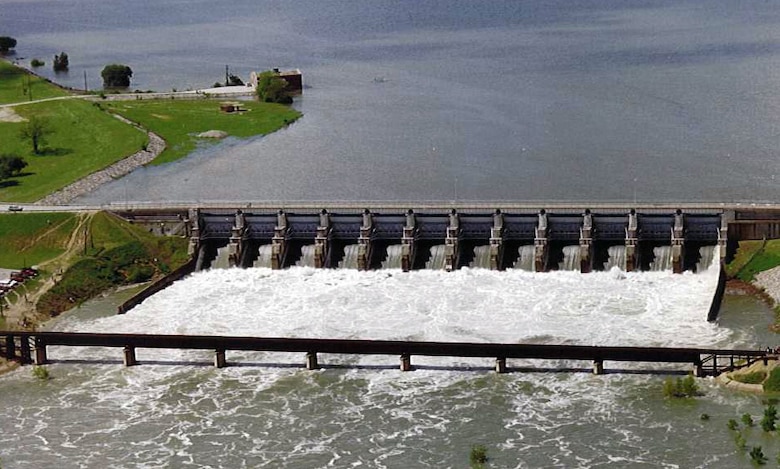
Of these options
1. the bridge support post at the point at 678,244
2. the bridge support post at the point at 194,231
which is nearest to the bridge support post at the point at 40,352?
the bridge support post at the point at 194,231

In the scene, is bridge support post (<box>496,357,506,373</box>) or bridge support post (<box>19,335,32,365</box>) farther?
bridge support post (<box>19,335,32,365</box>)

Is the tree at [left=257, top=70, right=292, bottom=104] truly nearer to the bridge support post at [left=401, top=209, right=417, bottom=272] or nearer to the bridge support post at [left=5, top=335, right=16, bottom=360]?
the bridge support post at [left=401, top=209, right=417, bottom=272]

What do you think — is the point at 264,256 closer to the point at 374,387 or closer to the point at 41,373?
the point at 41,373

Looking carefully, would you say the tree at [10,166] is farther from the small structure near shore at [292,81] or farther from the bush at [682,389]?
the bush at [682,389]

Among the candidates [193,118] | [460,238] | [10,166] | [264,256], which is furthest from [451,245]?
[193,118]

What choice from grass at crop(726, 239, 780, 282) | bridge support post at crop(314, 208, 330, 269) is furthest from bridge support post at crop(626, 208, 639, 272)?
bridge support post at crop(314, 208, 330, 269)

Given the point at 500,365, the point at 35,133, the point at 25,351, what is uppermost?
the point at 35,133
